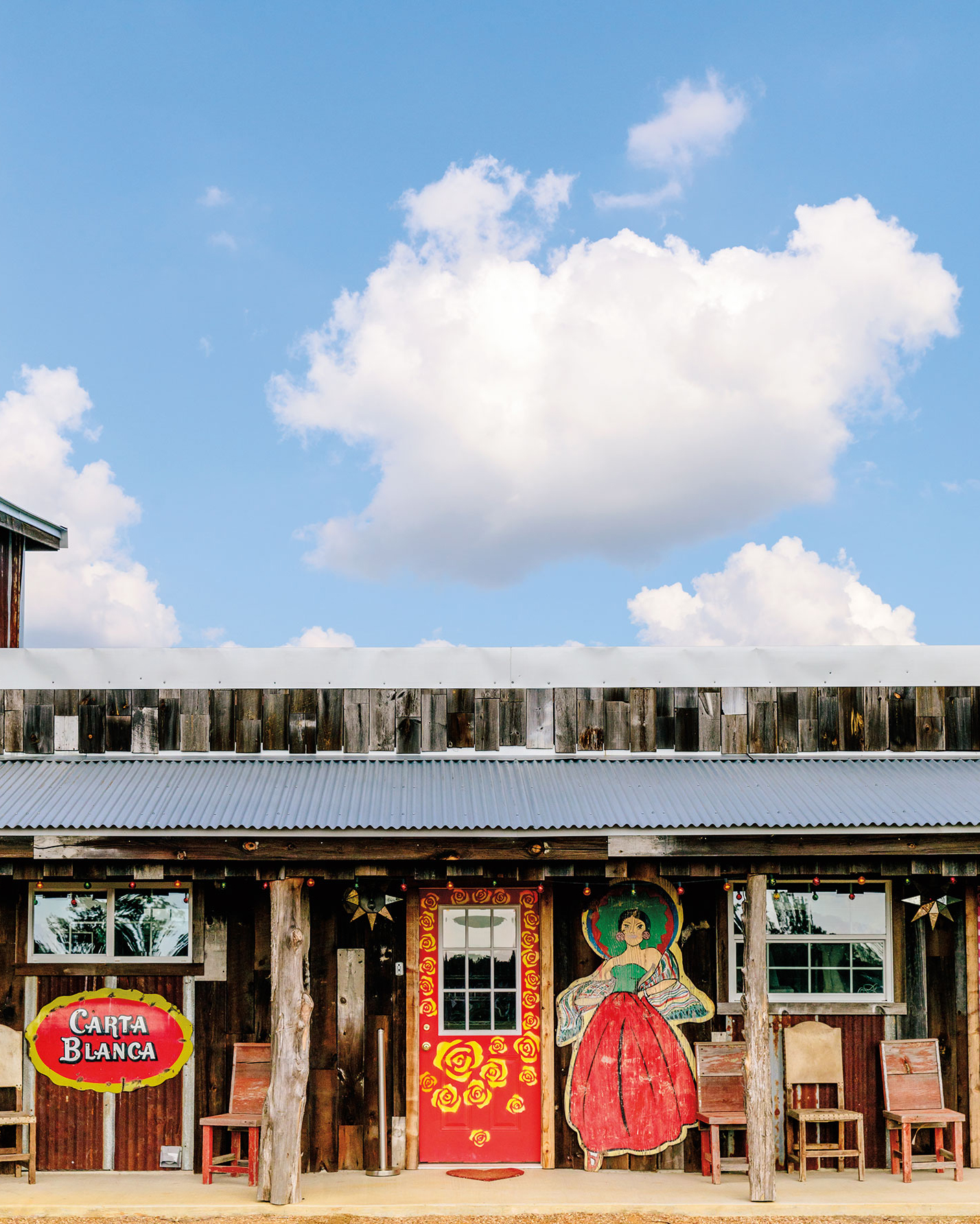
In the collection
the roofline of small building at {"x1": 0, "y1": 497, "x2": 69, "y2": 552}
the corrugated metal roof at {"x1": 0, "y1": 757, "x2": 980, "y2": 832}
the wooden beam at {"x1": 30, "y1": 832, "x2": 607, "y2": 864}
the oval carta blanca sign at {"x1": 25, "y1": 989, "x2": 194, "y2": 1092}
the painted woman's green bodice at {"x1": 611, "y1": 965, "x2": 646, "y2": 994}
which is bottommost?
the oval carta blanca sign at {"x1": 25, "y1": 989, "x2": 194, "y2": 1092}

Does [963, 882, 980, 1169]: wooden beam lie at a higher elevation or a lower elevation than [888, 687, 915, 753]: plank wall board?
lower

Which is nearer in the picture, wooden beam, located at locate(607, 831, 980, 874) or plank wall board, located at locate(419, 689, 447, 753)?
wooden beam, located at locate(607, 831, 980, 874)

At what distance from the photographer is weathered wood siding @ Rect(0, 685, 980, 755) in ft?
30.7

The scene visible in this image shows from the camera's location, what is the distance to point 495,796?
826cm

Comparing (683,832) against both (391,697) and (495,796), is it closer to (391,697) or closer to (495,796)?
(495,796)

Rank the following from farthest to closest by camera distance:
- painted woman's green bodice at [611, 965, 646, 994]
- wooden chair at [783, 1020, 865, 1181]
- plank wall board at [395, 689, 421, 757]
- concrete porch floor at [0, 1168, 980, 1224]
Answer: plank wall board at [395, 689, 421, 757] < painted woman's green bodice at [611, 965, 646, 994] < wooden chair at [783, 1020, 865, 1181] < concrete porch floor at [0, 1168, 980, 1224]

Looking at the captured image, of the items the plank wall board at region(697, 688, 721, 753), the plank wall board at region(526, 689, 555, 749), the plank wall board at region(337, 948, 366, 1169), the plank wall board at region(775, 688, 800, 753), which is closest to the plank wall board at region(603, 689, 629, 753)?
the plank wall board at region(526, 689, 555, 749)

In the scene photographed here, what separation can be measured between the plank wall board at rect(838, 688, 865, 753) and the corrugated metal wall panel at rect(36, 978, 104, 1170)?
23.2 feet

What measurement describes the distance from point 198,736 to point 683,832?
438 cm

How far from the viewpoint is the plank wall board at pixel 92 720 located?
943 centimetres

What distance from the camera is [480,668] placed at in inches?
→ 374

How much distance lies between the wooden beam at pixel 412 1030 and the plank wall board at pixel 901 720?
4506mm

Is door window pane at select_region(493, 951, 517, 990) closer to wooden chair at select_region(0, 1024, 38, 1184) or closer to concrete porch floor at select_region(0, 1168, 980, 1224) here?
concrete porch floor at select_region(0, 1168, 980, 1224)

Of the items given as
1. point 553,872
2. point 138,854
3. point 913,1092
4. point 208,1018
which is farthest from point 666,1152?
point 138,854
